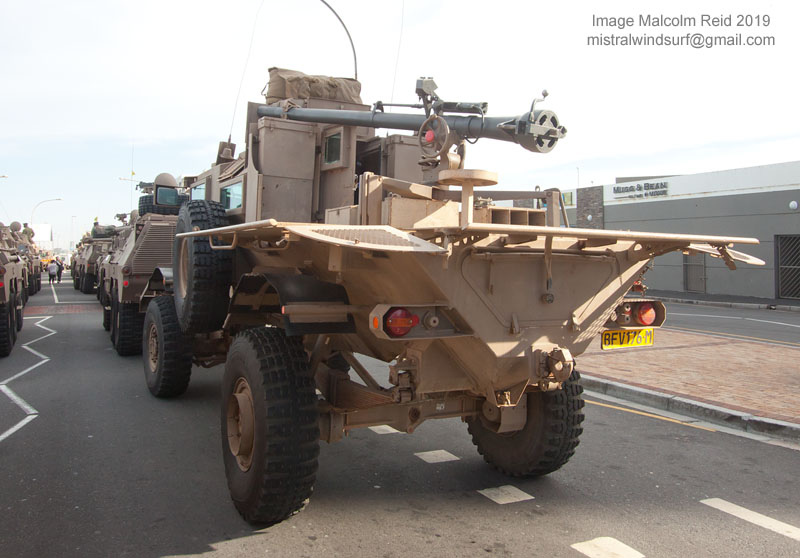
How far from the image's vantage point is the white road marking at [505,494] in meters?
4.26

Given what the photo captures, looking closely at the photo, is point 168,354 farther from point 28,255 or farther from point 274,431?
point 28,255

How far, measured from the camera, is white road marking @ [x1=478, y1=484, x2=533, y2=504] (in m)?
4.26

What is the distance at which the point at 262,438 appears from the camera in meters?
3.61

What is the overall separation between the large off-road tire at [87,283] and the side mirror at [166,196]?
53.9ft

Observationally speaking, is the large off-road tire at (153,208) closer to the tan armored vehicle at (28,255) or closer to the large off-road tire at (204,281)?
the large off-road tire at (204,281)

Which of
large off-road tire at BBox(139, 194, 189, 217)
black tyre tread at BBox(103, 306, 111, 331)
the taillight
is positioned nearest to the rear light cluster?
the taillight

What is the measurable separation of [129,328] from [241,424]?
6674 millimetres

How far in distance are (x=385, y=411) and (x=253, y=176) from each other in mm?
2254

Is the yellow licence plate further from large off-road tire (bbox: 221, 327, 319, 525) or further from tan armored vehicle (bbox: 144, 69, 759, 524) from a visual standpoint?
large off-road tire (bbox: 221, 327, 319, 525)

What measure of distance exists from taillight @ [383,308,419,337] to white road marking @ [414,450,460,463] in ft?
6.97

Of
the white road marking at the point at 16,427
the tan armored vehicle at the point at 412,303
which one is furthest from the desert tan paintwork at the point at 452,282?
the white road marking at the point at 16,427

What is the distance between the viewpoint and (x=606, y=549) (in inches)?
140

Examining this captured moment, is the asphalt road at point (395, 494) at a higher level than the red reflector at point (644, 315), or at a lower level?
lower

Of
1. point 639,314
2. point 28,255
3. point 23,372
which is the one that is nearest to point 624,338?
point 639,314
